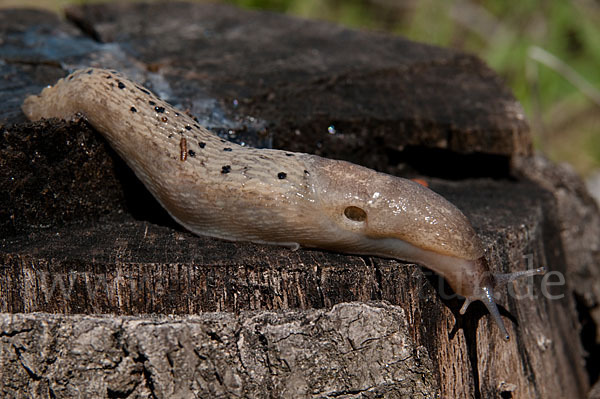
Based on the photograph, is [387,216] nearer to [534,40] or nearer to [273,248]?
[273,248]

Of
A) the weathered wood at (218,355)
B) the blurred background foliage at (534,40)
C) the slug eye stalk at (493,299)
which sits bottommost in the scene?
the weathered wood at (218,355)

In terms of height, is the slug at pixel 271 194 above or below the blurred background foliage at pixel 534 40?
below

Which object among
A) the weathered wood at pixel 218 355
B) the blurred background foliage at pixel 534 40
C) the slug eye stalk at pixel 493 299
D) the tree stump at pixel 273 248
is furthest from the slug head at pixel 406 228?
the blurred background foliage at pixel 534 40


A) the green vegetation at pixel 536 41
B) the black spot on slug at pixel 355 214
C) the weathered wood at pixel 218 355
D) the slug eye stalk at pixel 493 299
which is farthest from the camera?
the green vegetation at pixel 536 41

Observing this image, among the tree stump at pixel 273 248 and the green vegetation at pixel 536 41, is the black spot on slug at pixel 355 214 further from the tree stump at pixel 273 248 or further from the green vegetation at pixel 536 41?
the green vegetation at pixel 536 41

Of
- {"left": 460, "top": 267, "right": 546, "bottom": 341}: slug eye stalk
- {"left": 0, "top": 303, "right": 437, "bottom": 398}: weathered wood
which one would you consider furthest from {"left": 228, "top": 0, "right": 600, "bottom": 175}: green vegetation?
{"left": 0, "top": 303, "right": 437, "bottom": 398}: weathered wood

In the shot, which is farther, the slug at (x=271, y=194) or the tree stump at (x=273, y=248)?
the slug at (x=271, y=194)

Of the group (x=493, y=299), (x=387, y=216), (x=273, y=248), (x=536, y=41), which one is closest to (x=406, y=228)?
(x=387, y=216)

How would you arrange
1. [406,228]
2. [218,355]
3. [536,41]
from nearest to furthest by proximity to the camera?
[218,355]
[406,228]
[536,41]

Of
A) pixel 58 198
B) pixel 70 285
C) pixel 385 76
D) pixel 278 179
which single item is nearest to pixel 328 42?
pixel 385 76
